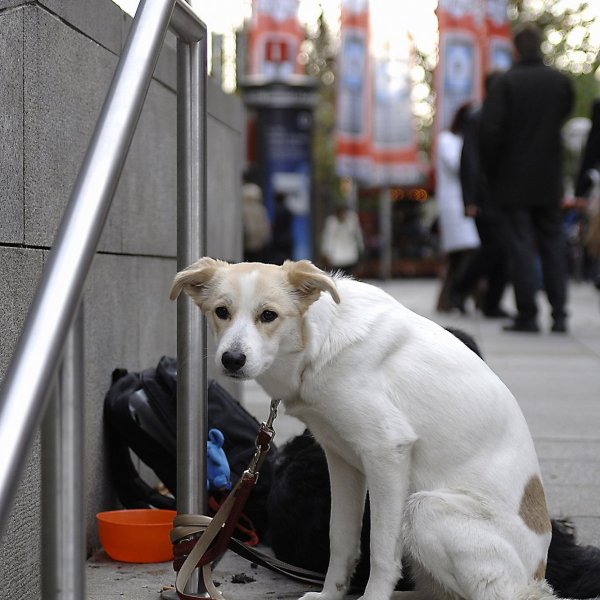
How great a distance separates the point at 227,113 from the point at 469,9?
1539 centimetres

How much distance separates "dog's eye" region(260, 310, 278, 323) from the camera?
9.17 ft

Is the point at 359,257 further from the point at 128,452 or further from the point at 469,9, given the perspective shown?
the point at 128,452

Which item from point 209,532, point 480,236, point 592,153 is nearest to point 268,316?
point 209,532

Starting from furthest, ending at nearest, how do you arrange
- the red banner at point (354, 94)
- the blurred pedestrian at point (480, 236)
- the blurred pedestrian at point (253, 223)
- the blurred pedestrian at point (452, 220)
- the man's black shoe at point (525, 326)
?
the red banner at point (354, 94)
the blurred pedestrian at point (253, 223)
the blurred pedestrian at point (452, 220)
the blurred pedestrian at point (480, 236)
the man's black shoe at point (525, 326)

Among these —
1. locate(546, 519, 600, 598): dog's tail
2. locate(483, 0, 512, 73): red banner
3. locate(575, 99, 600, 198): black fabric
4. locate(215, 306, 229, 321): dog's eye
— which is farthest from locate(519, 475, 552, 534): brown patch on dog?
locate(483, 0, 512, 73): red banner

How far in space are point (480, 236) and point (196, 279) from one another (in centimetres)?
947

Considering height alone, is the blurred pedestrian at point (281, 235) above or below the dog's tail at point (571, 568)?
above

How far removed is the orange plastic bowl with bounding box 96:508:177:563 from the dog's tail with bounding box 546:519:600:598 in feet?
4.17

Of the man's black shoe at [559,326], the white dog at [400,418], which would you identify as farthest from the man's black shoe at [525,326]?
the white dog at [400,418]

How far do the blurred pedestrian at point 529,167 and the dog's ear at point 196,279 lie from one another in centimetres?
728

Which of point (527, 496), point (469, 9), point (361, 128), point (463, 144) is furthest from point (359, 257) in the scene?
point (527, 496)

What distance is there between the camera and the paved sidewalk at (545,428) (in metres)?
3.41

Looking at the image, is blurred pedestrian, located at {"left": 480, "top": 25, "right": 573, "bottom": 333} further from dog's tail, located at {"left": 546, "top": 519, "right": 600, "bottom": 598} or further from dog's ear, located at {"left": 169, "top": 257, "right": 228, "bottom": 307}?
dog's ear, located at {"left": 169, "top": 257, "right": 228, "bottom": 307}

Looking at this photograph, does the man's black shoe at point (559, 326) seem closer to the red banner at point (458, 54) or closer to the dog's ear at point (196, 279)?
the dog's ear at point (196, 279)
